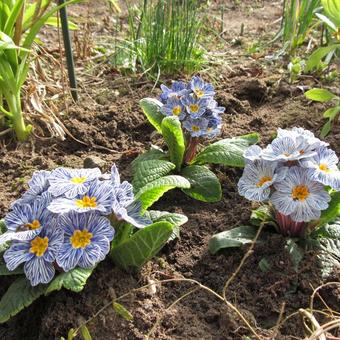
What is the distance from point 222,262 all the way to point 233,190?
480mm

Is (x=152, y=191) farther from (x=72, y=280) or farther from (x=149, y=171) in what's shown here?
(x=72, y=280)

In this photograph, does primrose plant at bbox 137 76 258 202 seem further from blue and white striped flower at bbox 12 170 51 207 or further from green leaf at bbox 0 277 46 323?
green leaf at bbox 0 277 46 323

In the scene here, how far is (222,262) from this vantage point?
2.18m

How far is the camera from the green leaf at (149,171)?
2320 mm

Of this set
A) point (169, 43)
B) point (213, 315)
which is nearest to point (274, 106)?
point (169, 43)

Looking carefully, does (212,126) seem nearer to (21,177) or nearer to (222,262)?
(222,262)

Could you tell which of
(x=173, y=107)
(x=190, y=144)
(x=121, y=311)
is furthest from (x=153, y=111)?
(x=121, y=311)

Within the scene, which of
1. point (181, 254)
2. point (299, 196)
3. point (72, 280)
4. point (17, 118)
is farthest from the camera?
point (17, 118)

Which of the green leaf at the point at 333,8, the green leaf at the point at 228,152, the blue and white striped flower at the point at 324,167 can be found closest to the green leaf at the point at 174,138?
the green leaf at the point at 228,152

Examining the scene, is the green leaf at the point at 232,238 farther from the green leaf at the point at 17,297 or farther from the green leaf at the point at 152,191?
the green leaf at the point at 17,297

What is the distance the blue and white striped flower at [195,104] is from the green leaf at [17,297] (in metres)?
1.06

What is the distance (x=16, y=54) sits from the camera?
8.91 ft

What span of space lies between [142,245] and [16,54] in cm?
126

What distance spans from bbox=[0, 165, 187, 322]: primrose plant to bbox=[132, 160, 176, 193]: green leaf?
31 cm
